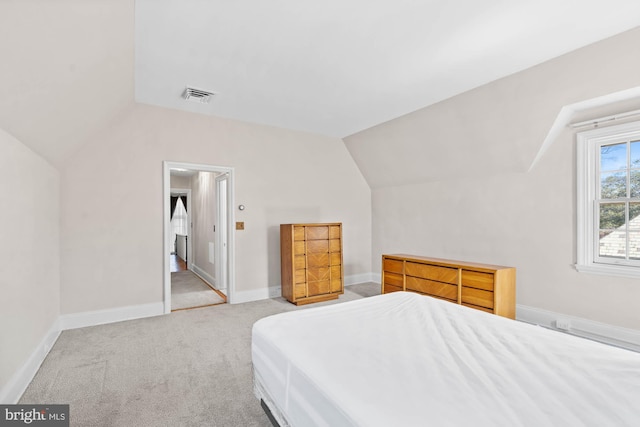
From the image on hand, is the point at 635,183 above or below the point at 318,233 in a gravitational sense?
above

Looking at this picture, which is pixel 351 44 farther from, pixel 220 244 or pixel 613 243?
pixel 220 244

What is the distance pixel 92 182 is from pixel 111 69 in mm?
1591

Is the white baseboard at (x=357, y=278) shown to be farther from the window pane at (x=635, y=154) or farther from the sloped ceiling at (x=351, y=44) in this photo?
the window pane at (x=635, y=154)

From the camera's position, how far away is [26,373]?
2.30m

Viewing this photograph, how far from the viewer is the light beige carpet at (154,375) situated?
198cm

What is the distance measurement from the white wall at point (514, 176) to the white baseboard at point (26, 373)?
468 cm

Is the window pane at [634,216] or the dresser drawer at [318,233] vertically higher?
the window pane at [634,216]

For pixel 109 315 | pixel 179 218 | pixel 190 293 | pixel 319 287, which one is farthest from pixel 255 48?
pixel 179 218

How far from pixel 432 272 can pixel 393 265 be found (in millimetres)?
618

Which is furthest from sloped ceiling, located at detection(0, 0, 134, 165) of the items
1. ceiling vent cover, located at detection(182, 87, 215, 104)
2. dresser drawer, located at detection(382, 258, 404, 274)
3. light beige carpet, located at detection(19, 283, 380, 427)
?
dresser drawer, located at detection(382, 258, 404, 274)

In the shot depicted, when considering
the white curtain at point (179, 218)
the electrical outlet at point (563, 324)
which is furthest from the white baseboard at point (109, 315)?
the white curtain at point (179, 218)

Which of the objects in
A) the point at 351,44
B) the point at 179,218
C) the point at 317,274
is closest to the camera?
the point at 351,44

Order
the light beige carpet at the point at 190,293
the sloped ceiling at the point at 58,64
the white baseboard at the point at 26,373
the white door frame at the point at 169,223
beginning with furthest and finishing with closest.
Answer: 1. the light beige carpet at the point at 190,293
2. the white door frame at the point at 169,223
3. the white baseboard at the point at 26,373
4. the sloped ceiling at the point at 58,64

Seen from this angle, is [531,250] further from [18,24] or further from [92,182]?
[92,182]
